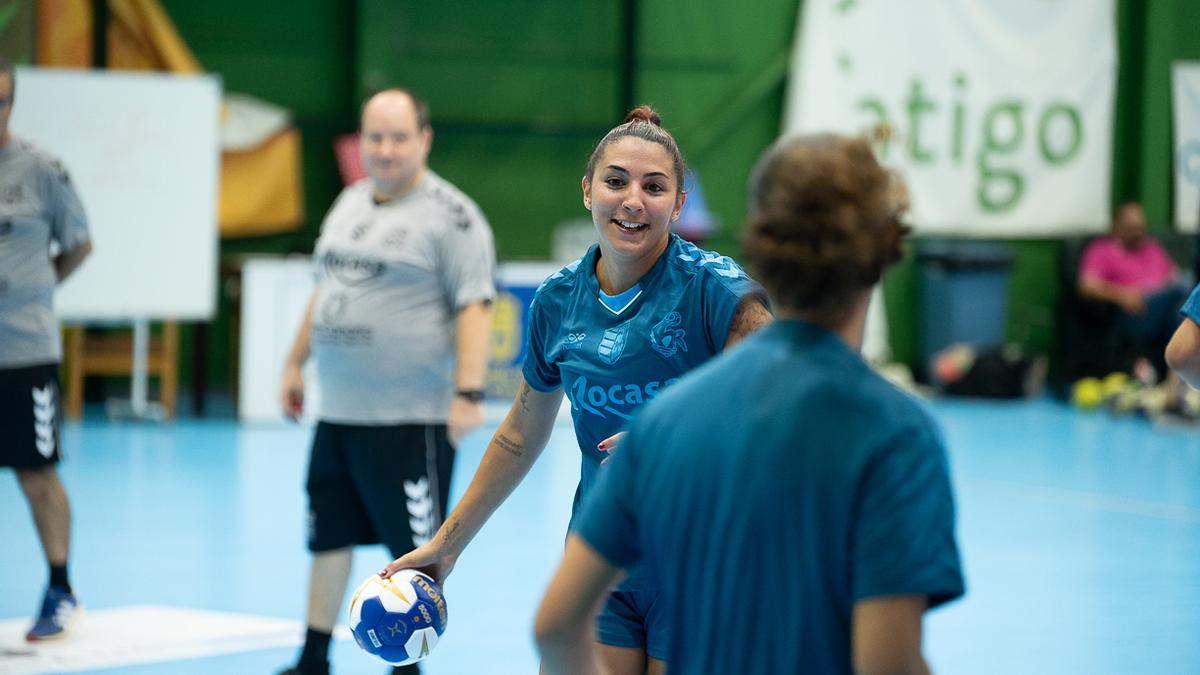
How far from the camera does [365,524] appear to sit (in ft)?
16.4

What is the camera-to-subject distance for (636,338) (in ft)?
9.96

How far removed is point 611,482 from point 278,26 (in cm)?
1323

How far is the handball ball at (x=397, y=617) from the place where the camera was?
3.06 m

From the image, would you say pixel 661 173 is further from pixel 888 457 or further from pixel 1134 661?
pixel 1134 661

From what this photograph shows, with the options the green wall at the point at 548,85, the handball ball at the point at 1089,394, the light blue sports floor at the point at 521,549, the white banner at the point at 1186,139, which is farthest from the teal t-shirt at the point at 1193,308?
the white banner at the point at 1186,139

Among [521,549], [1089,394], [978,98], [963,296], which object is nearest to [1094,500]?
[521,549]

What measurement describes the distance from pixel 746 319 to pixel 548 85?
1255 cm

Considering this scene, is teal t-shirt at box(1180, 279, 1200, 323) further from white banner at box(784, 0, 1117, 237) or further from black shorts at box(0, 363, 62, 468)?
white banner at box(784, 0, 1117, 237)

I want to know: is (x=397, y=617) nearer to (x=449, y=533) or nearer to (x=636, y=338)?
(x=449, y=533)

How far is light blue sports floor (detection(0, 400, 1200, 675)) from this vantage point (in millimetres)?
5715

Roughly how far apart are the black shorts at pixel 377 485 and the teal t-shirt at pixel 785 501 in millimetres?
3016

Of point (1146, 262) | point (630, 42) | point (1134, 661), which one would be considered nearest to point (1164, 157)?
point (1146, 262)

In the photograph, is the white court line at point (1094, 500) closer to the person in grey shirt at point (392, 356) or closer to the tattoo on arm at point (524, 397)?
the person in grey shirt at point (392, 356)

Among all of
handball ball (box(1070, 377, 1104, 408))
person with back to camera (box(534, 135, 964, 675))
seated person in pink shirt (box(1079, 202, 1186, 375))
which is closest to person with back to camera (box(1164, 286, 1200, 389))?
person with back to camera (box(534, 135, 964, 675))
